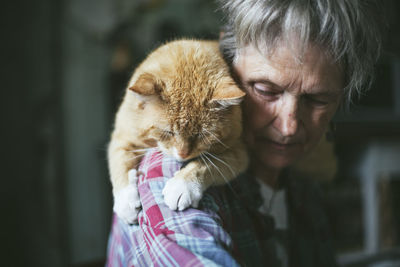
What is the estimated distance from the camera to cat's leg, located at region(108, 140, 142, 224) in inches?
31.2

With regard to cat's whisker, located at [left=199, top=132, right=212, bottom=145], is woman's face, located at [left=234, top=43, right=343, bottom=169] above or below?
above

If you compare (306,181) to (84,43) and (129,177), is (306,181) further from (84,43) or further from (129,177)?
(84,43)

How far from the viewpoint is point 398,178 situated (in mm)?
3027

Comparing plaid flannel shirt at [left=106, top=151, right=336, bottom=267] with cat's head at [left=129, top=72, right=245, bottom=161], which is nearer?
plaid flannel shirt at [left=106, top=151, right=336, bottom=267]

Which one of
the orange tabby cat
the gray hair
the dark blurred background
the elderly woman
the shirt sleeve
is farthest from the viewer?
the dark blurred background

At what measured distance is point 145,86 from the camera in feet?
2.75

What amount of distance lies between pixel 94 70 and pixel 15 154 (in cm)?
158

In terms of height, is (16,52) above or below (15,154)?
above

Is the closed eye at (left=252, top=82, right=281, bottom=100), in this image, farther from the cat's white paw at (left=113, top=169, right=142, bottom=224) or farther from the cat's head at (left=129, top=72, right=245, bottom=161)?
the cat's white paw at (left=113, top=169, right=142, bottom=224)

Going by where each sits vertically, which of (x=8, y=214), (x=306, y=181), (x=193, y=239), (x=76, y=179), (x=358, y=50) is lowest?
(x=8, y=214)

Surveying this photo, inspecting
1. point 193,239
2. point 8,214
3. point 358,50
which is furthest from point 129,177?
point 8,214

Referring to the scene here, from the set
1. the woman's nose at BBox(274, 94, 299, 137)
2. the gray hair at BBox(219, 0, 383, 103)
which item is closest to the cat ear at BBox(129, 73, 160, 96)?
the gray hair at BBox(219, 0, 383, 103)

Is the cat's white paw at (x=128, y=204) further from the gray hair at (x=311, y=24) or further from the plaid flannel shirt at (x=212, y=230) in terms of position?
the gray hair at (x=311, y=24)

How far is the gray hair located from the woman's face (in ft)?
0.11
